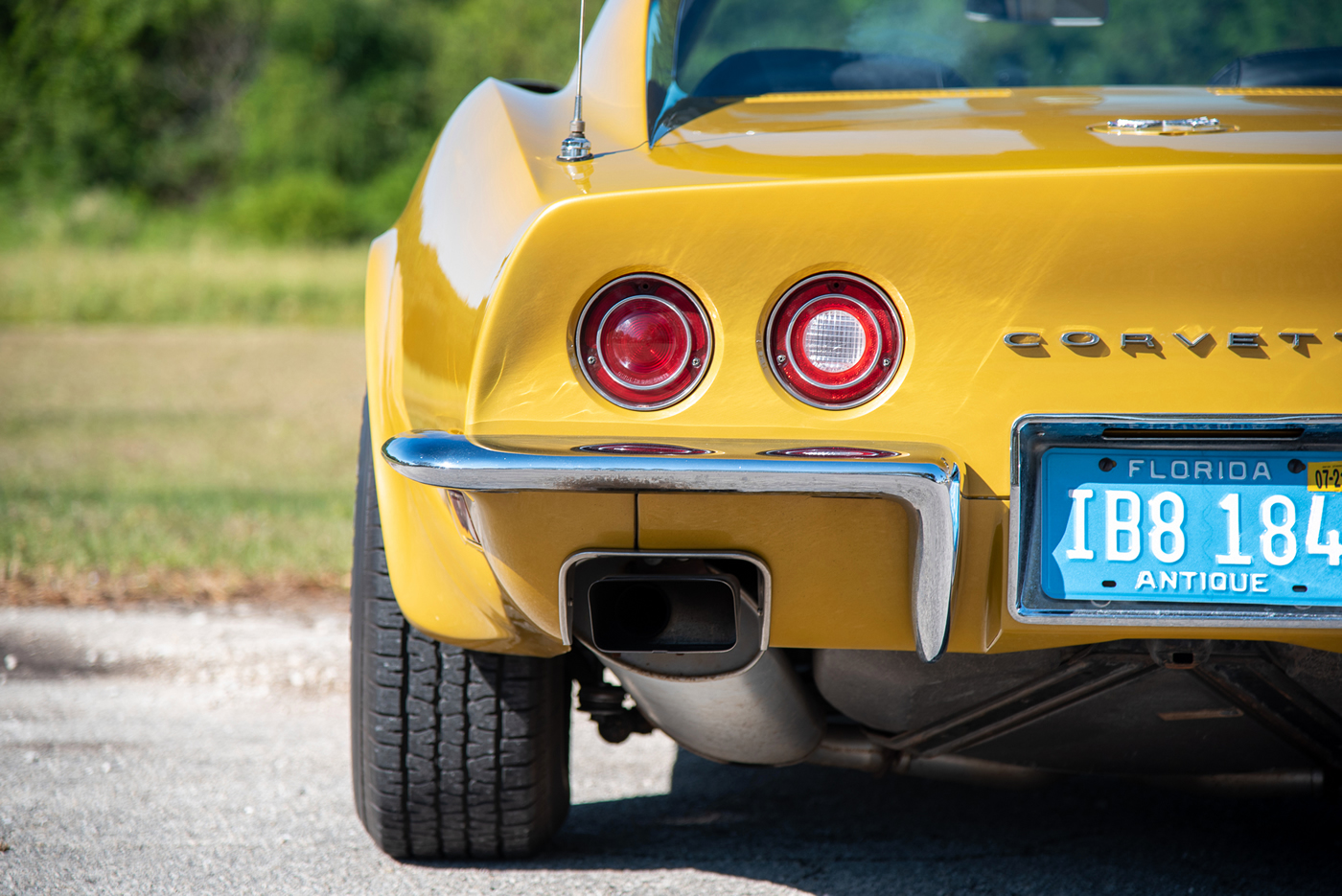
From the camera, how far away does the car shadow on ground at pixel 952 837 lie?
2107mm

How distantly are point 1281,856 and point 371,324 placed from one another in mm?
1862

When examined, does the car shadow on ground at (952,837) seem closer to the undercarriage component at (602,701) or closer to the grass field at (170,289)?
the undercarriage component at (602,701)

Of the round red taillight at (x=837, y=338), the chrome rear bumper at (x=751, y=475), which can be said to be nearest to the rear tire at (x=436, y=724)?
the chrome rear bumper at (x=751, y=475)

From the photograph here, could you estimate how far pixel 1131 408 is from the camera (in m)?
1.45

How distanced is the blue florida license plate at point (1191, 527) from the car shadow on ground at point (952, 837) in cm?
83

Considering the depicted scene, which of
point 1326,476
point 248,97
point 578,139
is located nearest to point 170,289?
point 578,139

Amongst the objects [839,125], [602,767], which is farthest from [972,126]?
[602,767]

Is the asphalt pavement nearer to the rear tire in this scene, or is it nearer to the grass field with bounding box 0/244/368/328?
the rear tire

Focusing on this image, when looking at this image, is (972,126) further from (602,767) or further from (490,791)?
(602,767)

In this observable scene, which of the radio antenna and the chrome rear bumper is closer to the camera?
the chrome rear bumper

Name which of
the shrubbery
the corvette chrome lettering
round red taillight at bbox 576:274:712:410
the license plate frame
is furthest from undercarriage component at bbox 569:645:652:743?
the shrubbery

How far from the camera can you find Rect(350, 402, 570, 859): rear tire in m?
1.97

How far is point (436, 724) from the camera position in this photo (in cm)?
199

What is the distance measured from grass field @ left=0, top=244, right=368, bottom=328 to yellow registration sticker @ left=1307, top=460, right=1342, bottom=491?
17.7m
